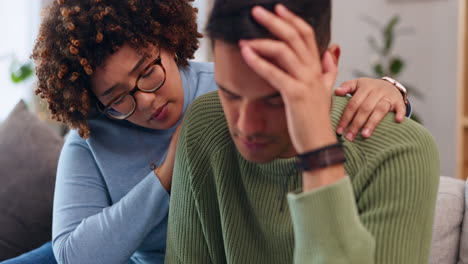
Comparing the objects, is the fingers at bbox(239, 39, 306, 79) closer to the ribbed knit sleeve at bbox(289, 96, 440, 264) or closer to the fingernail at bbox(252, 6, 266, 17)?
the fingernail at bbox(252, 6, 266, 17)

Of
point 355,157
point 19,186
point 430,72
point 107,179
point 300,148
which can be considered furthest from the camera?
point 430,72

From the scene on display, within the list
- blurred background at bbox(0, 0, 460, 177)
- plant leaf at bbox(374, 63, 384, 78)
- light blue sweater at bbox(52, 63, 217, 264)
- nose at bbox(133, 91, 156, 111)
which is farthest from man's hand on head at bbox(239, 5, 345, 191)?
plant leaf at bbox(374, 63, 384, 78)

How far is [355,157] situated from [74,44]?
28.1 inches

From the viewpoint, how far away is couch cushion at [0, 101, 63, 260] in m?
1.86

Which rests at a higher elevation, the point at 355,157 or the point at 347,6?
the point at 355,157

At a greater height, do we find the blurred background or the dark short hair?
the dark short hair

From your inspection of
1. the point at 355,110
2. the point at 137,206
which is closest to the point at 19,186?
the point at 137,206

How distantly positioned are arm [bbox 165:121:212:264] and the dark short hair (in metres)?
0.39

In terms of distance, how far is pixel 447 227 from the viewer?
58.0 inches

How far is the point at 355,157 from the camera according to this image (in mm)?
966

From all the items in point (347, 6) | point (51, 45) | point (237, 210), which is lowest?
point (347, 6)

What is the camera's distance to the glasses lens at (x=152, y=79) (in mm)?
1266

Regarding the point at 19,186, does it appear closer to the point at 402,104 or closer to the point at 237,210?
the point at 237,210

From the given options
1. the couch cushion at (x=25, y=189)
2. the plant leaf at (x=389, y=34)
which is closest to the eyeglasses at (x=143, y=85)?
the couch cushion at (x=25, y=189)
